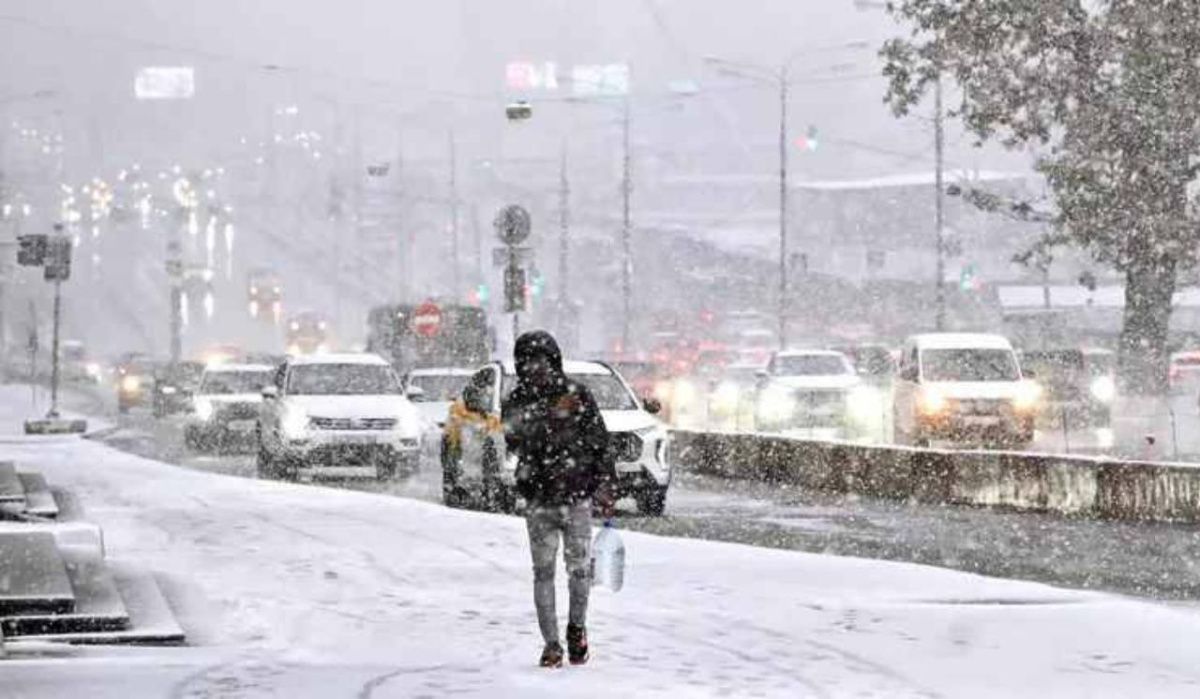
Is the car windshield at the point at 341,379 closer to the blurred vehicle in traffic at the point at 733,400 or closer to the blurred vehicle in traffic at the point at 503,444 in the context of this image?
the blurred vehicle in traffic at the point at 503,444

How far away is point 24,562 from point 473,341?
1773 inches

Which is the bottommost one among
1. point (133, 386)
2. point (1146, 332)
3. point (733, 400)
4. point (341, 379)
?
point (341, 379)

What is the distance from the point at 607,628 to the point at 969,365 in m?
23.9

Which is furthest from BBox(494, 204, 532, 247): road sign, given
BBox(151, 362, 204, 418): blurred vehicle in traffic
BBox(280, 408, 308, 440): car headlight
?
BBox(151, 362, 204, 418): blurred vehicle in traffic

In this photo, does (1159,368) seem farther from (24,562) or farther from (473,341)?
(24,562)

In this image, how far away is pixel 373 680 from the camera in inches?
408

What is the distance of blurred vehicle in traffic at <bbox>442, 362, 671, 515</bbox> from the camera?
898 inches

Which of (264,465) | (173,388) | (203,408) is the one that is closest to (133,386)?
(173,388)

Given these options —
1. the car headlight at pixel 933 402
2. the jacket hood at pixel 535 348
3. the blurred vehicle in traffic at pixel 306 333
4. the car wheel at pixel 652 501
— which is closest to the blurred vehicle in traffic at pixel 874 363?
the car headlight at pixel 933 402

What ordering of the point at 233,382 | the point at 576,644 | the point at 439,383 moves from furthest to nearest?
the point at 233,382, the point at 439,383, the point at 576,644

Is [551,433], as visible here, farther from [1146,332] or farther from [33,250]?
[1146,332]

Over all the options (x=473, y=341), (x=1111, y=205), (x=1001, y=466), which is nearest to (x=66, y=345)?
(x=473, y=341)

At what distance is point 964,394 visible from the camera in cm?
3484

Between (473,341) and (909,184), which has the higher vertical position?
(909,184)
